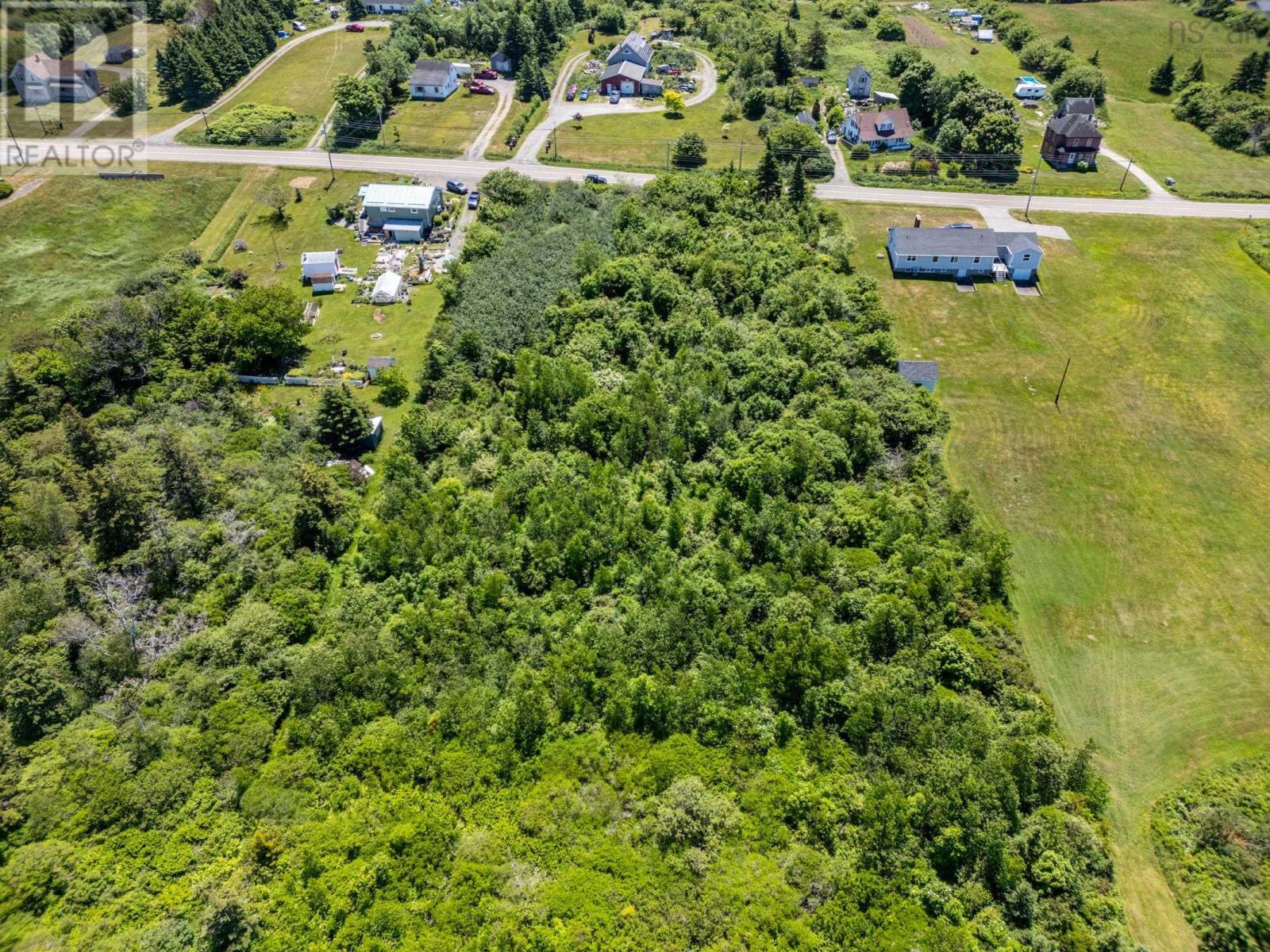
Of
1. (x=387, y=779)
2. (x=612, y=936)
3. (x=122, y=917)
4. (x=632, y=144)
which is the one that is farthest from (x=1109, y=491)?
(x=632, y=144)

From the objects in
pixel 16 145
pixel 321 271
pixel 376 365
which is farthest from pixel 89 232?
pixel 376 365

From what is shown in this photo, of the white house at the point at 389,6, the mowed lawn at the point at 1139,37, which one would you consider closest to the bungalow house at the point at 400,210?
the white house at the point at 389,6

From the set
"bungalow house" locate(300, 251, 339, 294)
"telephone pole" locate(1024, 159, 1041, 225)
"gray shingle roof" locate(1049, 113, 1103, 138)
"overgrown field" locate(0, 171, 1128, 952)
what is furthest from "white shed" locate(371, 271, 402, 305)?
"gray shingle roof" locate(1049, 113, 1103, 138)

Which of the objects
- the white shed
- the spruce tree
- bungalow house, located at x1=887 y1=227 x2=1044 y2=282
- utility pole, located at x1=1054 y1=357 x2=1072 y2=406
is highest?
the spruce tree

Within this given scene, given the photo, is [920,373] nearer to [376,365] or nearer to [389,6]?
[376,365]

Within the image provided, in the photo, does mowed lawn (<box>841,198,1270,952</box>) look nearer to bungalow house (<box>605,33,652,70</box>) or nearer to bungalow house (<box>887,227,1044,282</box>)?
bungalow house (<box>887,227,1044,282</box>)

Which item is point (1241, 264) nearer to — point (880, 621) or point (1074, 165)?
point (1074, 165)
